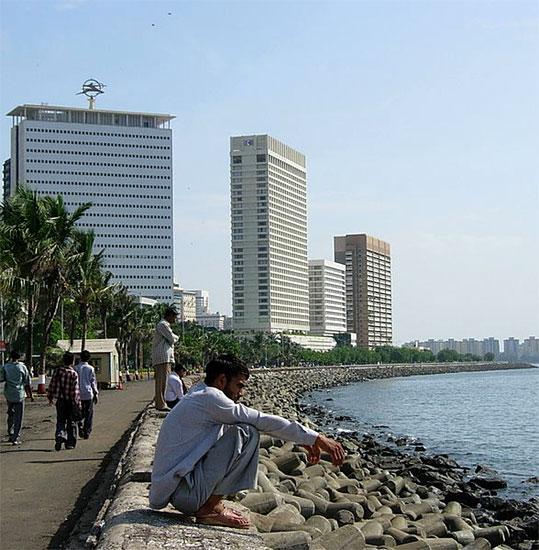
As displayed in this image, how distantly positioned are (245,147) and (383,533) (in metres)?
181

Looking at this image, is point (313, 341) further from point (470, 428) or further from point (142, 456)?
point (142, 456)

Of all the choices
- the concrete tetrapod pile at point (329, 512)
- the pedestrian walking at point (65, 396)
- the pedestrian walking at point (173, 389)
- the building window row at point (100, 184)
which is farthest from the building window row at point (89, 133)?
the pedestrian walking at point (65, 396)

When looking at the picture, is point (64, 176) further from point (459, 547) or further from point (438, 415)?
point (459, 547)

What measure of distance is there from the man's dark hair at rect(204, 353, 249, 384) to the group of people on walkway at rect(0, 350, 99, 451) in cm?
748

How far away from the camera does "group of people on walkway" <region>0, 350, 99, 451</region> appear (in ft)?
44.1

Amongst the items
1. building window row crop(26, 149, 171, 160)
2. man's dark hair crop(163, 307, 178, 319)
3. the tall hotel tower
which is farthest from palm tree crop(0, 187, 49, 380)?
the tall hotel tower

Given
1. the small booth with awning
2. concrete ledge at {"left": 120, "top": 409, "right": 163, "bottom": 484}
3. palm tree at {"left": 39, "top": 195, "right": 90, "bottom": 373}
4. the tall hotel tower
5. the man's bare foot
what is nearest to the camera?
the man's bare foot

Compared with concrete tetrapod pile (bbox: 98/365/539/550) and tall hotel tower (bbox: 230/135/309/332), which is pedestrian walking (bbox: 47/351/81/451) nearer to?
concrete tetrapod pile (bbox: 98/365/539/550)

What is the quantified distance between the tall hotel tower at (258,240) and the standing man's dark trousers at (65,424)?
16913 centimetres

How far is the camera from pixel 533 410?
1977 inches

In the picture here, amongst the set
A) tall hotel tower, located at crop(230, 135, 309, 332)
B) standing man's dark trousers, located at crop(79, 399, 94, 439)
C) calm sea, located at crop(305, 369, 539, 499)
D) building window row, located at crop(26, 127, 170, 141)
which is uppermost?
building window row, located at crop(26, 127, 170, 141)

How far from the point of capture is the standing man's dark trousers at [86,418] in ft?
49.3

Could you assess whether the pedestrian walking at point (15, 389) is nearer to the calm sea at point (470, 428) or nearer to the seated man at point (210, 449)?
the seated man at point (210, 449)

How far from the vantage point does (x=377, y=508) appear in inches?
477
